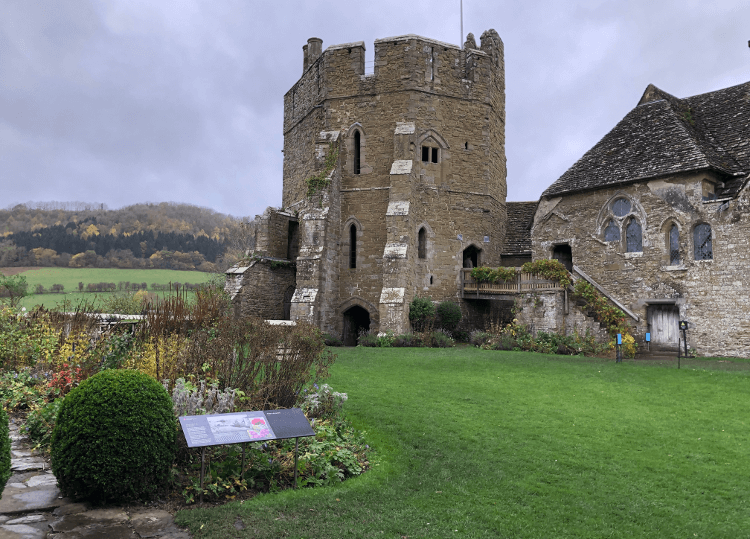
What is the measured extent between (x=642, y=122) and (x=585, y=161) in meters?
2.63

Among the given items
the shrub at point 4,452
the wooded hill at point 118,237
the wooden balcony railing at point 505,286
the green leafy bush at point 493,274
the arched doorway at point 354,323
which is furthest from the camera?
the wooded hill at point 118,237

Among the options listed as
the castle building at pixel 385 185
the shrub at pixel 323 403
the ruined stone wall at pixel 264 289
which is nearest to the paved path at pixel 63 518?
the shrub at pixel 323 403

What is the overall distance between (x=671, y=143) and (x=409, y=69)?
1095cm

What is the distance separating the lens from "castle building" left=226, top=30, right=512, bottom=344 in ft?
72.4

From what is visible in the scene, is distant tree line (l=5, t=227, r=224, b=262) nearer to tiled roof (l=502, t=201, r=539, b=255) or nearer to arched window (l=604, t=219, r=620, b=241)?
tiled roof (l=502, t=201, r=539, b=255)

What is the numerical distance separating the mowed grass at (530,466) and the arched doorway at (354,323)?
11.7m

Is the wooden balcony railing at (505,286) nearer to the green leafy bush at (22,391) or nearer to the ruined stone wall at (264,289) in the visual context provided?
the ruined stone wall at (264,289)

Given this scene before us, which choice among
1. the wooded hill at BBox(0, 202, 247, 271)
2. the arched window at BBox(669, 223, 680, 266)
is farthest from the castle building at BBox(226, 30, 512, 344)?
the wooded hill at BBox(0, 202, 247, 271)

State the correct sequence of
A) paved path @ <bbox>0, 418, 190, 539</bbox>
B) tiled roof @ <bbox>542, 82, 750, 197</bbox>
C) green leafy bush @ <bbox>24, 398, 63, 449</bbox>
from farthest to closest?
tiled roof @ <bbox>542, 82, 750, 197</bbox> < green leafy bush @ <bbox>24, 398, 63, 449</bbox> < paved path @ <bbox>0, 418, 190, 539</bbox>

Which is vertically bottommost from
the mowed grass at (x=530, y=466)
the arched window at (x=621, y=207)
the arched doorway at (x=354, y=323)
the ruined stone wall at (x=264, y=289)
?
the mowed grass at (x=530, y=466)

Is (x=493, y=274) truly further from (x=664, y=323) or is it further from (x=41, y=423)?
(x=41, y=423)

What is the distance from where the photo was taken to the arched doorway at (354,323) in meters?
23.3

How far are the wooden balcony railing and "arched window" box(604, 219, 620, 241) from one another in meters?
A: 3.09

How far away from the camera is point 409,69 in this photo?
22.6 meters
